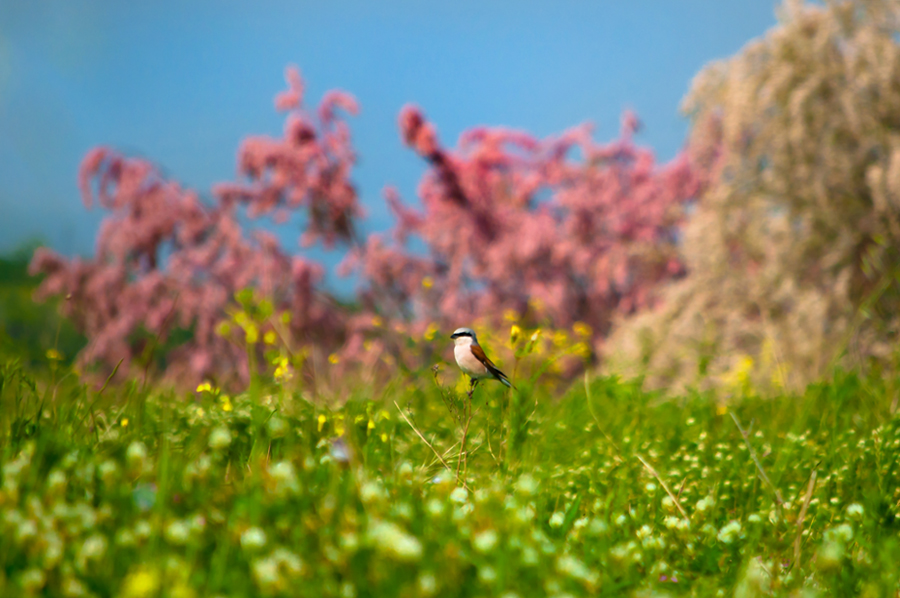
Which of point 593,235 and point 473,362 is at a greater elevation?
point 593,235

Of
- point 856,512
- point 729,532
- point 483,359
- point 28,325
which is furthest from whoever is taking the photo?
point 28,325

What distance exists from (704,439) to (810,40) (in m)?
7.16

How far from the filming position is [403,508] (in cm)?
149

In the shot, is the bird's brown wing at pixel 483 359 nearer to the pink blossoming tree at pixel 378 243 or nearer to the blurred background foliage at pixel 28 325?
the blurred background foliage at pixel 28 325

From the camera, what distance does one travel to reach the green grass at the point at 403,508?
1332 millimetres

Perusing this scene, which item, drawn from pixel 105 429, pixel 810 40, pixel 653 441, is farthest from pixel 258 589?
pixel 810 40

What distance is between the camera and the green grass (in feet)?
4.37

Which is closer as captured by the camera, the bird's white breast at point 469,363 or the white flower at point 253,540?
the white flower at point 253,540

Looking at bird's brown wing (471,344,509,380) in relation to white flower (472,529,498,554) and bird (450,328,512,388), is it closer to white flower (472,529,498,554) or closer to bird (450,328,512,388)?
bird (450,328,512,388)

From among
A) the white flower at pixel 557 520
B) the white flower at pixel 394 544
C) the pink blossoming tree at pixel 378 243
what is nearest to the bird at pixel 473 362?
the white flower at pixel 557 520

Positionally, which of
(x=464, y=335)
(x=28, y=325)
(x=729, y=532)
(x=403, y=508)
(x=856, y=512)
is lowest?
(x=856, y=512)

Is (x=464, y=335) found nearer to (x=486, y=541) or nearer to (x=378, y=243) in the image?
(x=486, y=541)

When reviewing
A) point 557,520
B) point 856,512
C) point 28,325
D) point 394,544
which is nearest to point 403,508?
point 394,544

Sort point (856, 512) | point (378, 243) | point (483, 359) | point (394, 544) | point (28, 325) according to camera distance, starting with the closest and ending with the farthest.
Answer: point (394, 544) → point (856, 512) → point (483, 359) → point (28, 325) → point (378, 243)
